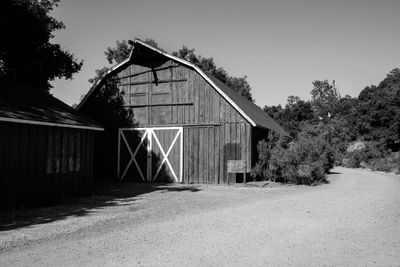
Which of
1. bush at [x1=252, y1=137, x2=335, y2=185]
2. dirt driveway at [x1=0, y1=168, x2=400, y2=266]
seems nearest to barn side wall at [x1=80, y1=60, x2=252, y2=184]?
bush at [x1=252, y1=137, x2=335, y2=185]

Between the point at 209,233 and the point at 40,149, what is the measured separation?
7.01 metres

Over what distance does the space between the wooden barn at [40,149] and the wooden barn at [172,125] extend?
5415 mm

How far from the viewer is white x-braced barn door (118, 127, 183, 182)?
18172mm

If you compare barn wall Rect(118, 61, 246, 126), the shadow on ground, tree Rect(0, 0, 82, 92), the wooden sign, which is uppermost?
tree Rect(0, 0, 82, 92)

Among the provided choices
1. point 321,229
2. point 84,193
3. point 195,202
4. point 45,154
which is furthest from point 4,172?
point 321,229

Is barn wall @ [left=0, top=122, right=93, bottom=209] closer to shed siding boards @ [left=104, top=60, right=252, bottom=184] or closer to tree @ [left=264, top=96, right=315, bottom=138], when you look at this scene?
shed siding boards @ [left=104, top=60, right=252, bottom=184]

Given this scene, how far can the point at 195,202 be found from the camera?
11469 millimetres

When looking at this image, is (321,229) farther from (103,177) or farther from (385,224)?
(103,177)

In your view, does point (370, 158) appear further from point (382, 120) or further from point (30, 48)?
point (30, 48)

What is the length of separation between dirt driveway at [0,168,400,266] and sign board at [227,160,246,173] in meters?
4.65

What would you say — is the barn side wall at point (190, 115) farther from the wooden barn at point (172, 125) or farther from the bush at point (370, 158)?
the bush at point (370, 158)

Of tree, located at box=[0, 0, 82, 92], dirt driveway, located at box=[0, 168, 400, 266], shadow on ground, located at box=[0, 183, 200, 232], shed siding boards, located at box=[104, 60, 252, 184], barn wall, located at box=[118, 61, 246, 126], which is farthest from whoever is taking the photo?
tree, located at box=[0, 0, 82, 92]

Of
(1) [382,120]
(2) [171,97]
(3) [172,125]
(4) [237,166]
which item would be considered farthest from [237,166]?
(1) [382,120]

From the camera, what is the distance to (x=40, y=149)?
11.1 m
